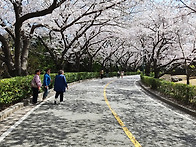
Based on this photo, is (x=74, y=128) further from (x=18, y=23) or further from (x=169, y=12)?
(x=169, y=12)

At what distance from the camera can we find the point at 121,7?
1207 centimetres

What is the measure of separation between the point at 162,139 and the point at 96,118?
254cm

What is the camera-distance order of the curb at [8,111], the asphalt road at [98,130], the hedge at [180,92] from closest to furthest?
the asphalt road at [98,130] → the curb at [8,111] → the hedge at [180,92]

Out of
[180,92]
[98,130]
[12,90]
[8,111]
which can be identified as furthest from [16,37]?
[180,92]

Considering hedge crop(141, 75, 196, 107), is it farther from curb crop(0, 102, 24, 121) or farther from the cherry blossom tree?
the cherry blossom tree

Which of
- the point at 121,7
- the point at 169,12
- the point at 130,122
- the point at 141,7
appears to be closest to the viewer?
the point at 130,122

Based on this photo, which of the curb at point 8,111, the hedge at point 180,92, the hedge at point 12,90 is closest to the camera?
the curb at point 8,111

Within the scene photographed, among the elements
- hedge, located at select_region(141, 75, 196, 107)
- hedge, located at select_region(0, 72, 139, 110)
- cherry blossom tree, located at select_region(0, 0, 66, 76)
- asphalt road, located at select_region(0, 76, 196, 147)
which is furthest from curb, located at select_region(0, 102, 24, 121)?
hedge, located at select_region(141, 75, 196, 107)

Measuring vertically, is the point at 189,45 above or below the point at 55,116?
above

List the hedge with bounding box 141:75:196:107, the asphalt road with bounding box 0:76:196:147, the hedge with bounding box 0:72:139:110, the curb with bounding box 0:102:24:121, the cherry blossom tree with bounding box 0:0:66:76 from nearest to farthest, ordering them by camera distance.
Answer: the asphalt road with bounding box 0:76:196:147, the curb with bounding box 0:102:24:121, the hedge with bounding box 0:72:139:110, the hedge with bounding box 141:75:196:107, the cherry blossom tree with bounding box 0:0:66:76

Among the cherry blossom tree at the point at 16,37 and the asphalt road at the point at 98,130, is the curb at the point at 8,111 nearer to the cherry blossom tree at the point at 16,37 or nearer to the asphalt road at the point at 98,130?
the asphalt road at the point at 98,130

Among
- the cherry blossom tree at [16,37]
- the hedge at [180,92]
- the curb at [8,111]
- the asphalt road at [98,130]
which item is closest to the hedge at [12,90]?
the curb at [8,111]

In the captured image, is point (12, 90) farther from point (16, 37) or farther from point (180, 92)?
point (180, 92)

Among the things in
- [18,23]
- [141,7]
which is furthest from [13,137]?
[141,7]
